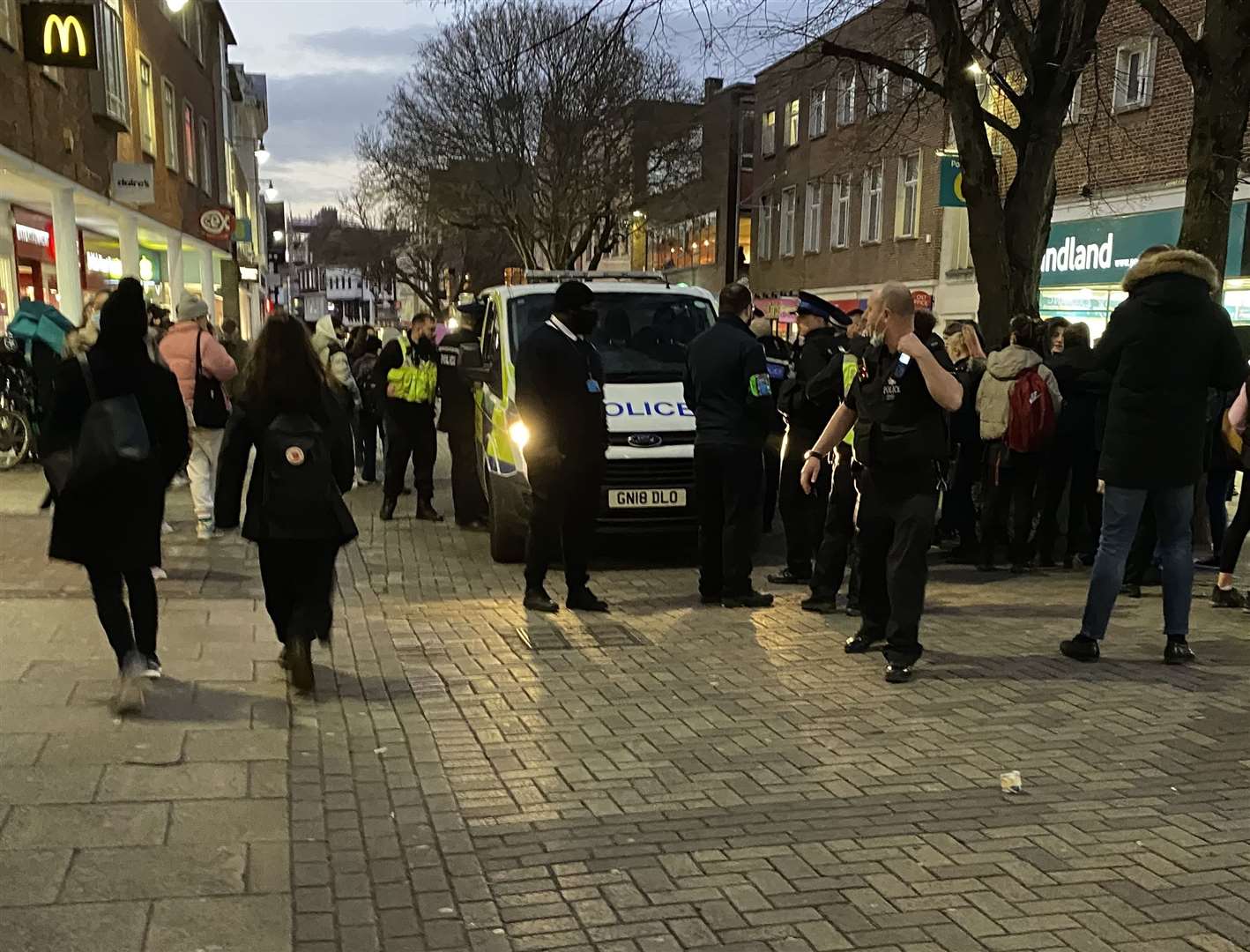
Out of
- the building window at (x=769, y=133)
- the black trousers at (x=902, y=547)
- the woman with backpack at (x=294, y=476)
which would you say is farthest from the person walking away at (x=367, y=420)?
the building window at (x=769, y=133)

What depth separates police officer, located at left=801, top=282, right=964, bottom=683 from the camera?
5.24 metres

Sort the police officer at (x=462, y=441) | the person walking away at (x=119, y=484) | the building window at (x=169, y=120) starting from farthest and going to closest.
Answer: the building window at (x=169, y=120), the police officer at (x=462, y=441), the person walking away at (x=119, y=484)

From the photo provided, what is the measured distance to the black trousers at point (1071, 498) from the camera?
7949 millimetres

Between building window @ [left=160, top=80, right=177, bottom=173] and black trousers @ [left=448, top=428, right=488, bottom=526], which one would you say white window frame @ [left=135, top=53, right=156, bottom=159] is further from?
black trousers @ [left=448, top=428, right=488, bottom=526]

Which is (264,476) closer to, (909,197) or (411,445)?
(411,445)

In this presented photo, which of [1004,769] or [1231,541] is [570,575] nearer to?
[1004,769]

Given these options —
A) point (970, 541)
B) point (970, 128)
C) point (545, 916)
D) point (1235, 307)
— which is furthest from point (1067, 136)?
point (545, 916)

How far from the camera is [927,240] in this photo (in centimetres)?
2641

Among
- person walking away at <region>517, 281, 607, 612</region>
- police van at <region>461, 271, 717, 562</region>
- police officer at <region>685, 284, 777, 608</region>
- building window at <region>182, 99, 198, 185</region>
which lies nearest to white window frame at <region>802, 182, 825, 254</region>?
building window at <region>182, 99, 198, 185</region>

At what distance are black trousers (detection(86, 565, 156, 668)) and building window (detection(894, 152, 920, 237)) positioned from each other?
24749 mm

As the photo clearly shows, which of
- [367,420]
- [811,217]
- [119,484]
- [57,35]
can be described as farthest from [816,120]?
[119,484]

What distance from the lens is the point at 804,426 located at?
745 centimetres

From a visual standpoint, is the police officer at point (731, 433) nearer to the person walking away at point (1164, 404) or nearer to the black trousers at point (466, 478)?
the person walking away at point (1164, 404)

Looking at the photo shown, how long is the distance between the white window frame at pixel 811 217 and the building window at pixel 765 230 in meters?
3.16
